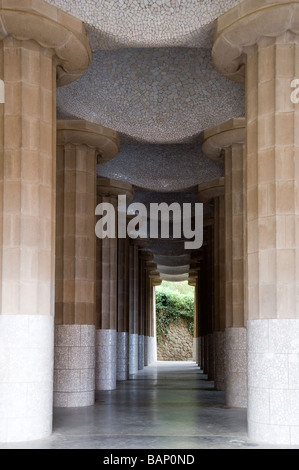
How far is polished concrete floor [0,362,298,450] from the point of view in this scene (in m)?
10.5

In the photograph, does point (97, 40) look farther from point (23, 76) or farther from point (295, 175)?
point (295, 175)

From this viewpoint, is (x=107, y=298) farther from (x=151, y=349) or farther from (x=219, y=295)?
A: (x=151, y=349)

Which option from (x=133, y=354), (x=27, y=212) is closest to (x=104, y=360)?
(x=27, y=212)

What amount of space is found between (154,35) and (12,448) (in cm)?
807

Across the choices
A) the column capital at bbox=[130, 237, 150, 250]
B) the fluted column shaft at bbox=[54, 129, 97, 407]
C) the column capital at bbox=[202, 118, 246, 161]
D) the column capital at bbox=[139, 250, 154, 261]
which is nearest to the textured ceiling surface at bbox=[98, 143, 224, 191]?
the column capital at bbox=[202, 118, 246, 161]

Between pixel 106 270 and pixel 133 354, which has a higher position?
pixel 106 270

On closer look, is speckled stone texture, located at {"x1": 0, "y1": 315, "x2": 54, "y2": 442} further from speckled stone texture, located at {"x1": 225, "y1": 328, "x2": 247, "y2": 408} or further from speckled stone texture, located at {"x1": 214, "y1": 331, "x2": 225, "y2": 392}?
speckled stone texture, located at {"x1": 214, "y1": 331, "x2": 225, "y2": 392}

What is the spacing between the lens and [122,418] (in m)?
14.0

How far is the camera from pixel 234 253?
Result: 17422 mm

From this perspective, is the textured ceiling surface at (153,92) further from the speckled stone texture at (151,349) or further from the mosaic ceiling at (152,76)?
the speckled stone texture at (151,349)

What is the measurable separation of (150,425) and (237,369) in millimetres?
4333

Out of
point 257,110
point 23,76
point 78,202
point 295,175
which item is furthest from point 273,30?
point 78,202

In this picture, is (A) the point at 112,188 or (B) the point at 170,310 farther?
(B) the point at 170,310

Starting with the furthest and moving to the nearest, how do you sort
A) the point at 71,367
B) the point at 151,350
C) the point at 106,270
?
the point at 151,350 < the point at 106,270 < the point at 71,367
